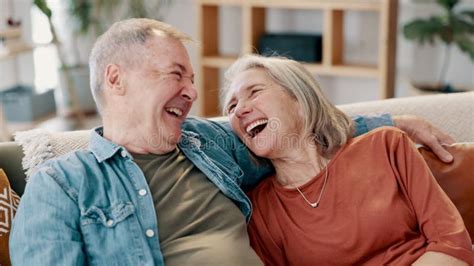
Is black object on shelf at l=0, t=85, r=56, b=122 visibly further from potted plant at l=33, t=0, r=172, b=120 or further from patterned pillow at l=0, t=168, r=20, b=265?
patterned pillow at l=0, t=168, r=20, b=265

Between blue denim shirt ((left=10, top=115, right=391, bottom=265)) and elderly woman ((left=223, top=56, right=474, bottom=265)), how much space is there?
18 cm

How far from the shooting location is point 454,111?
7.09 ft

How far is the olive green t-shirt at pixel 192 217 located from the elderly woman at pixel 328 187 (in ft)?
0.48

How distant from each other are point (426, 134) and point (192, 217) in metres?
0.76

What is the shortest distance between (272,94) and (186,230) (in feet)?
1.45

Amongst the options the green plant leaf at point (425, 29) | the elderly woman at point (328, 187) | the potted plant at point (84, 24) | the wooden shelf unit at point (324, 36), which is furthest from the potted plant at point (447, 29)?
the elderly woman at point (328, 187)

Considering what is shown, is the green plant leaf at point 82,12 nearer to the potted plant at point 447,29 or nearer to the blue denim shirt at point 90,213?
the potted plant at point 447,29

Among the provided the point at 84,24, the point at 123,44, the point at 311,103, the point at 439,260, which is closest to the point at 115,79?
the point at 123,44

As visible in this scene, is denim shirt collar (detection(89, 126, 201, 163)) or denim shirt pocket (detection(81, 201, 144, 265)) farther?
denim shirt collar (detection(89, 126, 201, 163))

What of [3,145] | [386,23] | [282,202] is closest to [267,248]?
[282,202]

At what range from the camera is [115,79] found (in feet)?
5.41

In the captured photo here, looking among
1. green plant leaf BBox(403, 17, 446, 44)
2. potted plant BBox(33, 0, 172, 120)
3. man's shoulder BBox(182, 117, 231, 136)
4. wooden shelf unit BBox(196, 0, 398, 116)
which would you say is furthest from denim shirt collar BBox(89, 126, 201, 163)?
potted plant BBox(33, 0, 172, 120)

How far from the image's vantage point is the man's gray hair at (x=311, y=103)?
1.80 meters

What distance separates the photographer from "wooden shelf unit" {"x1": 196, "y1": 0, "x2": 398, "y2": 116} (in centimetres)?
382
